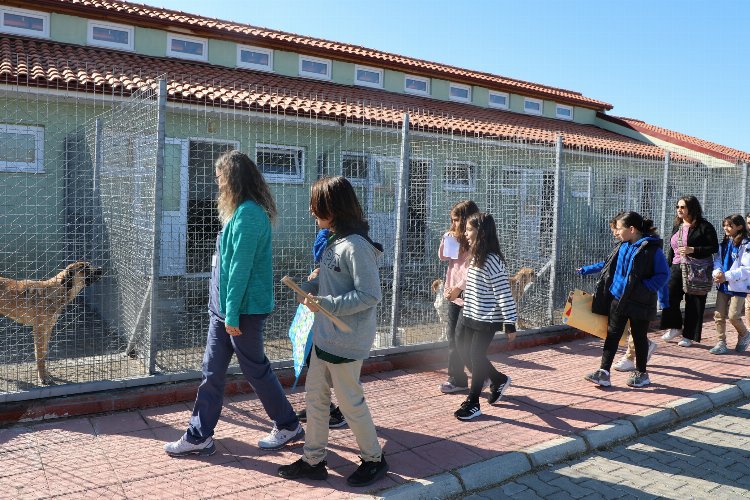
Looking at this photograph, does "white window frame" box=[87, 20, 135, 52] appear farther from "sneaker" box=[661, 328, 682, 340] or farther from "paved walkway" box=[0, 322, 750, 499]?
→ "sneaker" box=[661, 328, 682, 340]

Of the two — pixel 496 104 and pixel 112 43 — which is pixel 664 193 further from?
pixel 496 104

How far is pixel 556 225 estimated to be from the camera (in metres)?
7.66

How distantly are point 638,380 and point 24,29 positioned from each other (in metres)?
13.5

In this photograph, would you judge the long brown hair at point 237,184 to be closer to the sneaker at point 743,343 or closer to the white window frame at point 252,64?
the sneaker at point 743,343

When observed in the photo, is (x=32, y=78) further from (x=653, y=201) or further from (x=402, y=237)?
(x=653, y=201)

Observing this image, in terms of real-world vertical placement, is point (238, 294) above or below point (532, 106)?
below

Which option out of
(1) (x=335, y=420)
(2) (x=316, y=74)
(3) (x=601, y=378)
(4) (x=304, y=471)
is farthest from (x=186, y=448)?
(2) (x=316, y=74)

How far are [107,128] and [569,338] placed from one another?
254 inches

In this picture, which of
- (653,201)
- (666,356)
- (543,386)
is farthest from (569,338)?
(653,201)

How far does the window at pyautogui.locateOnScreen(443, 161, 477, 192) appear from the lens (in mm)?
7633

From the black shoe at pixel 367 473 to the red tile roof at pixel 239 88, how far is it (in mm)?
3719

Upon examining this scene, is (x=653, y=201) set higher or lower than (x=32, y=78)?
lower

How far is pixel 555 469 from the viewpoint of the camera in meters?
4.21

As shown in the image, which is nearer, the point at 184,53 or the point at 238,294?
the point at 238,294
